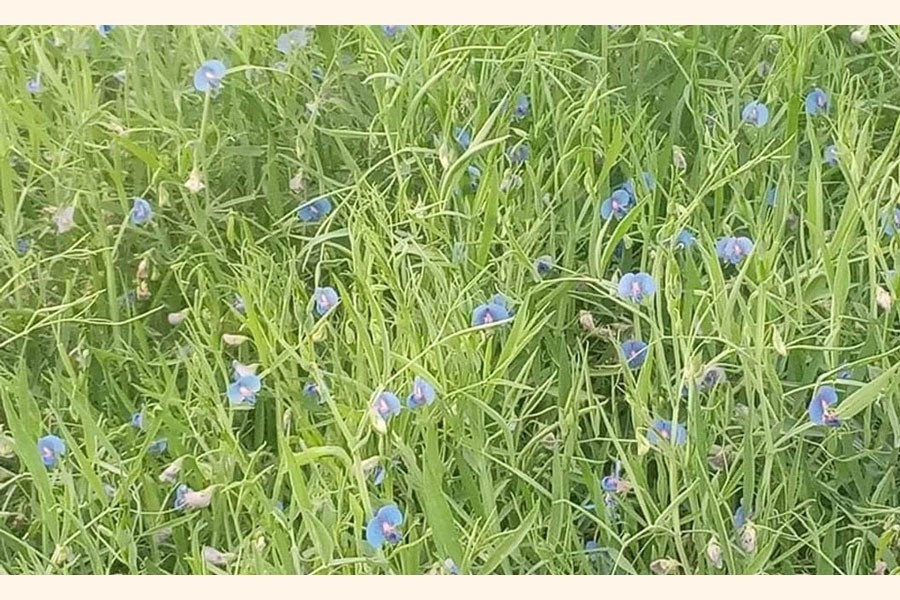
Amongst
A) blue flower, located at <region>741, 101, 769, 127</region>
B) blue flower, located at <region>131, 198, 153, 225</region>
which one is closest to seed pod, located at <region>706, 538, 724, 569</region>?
blue flower, located at <region>741, 101, 769, 127</region>

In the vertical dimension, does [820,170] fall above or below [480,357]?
above

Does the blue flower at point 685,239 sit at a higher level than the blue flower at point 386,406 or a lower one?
higher

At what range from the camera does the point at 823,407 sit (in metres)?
0.98

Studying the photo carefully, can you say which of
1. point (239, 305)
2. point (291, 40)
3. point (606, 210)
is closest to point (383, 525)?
point (239, 305)

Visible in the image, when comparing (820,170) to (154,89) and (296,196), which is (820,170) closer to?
(296,196)

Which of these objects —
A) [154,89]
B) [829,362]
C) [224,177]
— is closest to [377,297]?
[224,177]

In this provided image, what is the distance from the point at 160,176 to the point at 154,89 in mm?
82

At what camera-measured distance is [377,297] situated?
99cm

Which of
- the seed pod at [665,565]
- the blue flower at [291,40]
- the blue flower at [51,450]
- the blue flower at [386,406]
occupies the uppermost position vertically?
the blue flower at [291,40]

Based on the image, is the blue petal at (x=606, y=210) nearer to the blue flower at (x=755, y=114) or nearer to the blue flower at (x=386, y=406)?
the blue flower at (x=755, y=114)

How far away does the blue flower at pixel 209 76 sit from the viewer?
1.01 metres

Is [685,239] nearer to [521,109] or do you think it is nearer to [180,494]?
[521,109]

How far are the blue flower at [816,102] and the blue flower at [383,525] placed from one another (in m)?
0.53

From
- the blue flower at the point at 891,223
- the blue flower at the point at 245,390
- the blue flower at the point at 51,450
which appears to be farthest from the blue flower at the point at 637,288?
the blue flower at the point at 51,450
